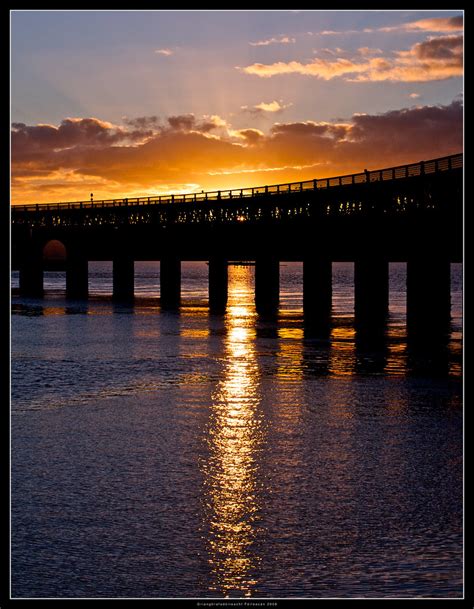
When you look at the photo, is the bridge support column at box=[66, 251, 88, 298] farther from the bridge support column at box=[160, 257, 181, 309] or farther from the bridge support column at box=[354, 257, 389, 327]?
the bridge support column at box=[354, 257, 389, 327]

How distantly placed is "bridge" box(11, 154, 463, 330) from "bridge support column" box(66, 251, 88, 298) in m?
0.13

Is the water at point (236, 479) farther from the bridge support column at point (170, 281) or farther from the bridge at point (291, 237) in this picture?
the bridge support column at point (170, 281)

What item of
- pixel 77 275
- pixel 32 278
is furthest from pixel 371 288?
pixel 32 278

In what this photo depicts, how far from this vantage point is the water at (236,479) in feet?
36.6

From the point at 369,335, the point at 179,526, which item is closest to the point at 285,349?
the point at 369,335

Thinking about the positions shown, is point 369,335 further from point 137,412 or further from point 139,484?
point 139,484

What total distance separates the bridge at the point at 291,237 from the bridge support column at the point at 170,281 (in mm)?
115

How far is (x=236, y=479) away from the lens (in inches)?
614

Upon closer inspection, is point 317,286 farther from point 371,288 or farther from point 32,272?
point 32,272

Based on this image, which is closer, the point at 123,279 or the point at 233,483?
the point at 233,483

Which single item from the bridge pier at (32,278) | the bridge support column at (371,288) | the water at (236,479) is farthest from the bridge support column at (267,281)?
the water at (236,479)

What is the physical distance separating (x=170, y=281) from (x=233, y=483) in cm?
7334
